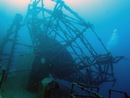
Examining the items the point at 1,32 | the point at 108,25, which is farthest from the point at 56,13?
the point at 108,25

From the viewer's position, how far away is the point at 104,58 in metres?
15.5

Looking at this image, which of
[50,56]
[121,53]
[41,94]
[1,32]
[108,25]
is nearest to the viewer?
[41,94]

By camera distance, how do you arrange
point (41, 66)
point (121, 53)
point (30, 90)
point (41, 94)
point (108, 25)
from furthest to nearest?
point (108, 25), point (121, 53), point (41, 66), point (30, 90), point (41, 94)

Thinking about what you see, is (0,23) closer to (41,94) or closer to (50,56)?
(50,56)

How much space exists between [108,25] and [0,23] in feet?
85.0

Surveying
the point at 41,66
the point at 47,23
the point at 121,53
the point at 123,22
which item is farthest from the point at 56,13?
the point at 123,22

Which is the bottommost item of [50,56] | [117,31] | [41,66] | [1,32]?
[41,66]

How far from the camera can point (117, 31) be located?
48.1 metres

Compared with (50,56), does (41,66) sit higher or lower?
lower

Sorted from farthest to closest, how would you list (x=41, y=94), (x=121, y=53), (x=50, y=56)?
(x=121, y=53)
(x=50, y=56)
(x=41, y=94)

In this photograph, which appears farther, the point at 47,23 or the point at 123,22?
the point at 123,22

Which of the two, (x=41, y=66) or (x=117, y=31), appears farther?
(x=117, y=31)

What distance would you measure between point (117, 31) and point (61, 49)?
3590 centimetres

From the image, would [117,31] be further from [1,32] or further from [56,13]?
[56,13]
